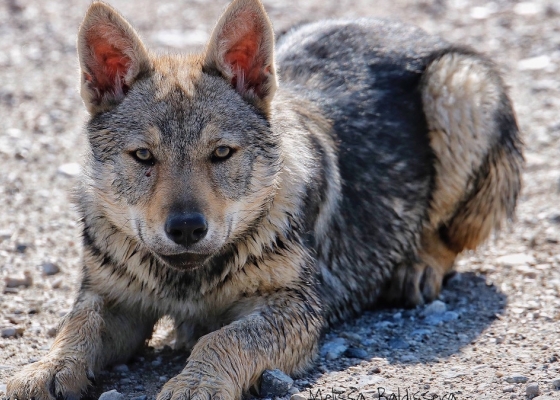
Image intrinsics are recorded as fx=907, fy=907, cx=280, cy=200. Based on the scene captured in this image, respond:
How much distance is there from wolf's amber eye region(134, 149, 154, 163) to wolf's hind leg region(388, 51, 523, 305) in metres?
2.89

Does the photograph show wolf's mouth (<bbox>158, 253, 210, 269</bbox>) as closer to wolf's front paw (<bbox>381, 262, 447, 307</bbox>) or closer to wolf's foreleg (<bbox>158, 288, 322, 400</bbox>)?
wolf's foreleg (<bbox>158, 288, 322, 400</bbox>)

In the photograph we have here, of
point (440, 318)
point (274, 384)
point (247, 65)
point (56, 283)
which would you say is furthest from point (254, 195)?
point (56, 283)

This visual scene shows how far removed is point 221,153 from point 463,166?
9.01 feet

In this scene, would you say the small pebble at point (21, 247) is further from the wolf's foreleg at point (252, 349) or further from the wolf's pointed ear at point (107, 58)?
the wolf's foreleg at point (252, 349)

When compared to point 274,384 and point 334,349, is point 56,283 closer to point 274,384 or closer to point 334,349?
point 334,349

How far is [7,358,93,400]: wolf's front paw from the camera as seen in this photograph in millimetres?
5237

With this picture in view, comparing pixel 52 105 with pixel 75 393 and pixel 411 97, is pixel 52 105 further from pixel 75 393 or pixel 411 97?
pixel 75 393

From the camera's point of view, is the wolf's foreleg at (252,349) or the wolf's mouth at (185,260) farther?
the wolf's mouth at (185,260)

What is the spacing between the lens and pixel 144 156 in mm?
5531

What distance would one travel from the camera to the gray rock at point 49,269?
751 cm

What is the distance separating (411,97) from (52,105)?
5509mm

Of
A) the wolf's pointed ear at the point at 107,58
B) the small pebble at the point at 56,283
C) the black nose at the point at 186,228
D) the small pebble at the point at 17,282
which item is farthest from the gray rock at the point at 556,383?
the small pebble at the point at 17,282

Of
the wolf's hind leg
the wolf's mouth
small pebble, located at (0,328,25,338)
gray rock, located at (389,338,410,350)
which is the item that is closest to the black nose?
the wolf's mouth

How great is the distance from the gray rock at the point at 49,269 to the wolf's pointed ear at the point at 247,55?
8.38 feet
